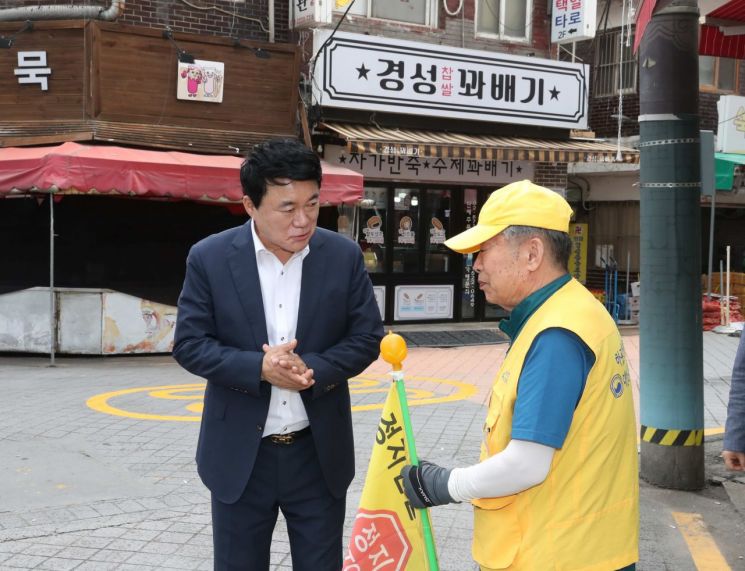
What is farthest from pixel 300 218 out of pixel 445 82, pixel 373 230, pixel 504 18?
pixel 504 18

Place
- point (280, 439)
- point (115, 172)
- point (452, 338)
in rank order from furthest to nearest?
point (452, 338) → point (115, 172) → point (280, 439)

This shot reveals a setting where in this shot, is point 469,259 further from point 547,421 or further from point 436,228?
point 547,421

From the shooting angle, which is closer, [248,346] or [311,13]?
[248,346]

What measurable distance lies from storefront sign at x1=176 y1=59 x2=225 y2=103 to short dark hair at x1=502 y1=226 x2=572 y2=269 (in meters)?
10.3

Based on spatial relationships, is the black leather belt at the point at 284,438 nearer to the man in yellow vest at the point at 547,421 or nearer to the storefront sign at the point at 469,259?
the man in yellow vest at the point at 547,421

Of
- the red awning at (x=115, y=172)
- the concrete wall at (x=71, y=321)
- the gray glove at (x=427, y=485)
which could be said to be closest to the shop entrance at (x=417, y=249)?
the red awning at (x=115, y=172)

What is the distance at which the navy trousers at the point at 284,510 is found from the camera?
289cm

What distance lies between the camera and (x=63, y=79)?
1136cm

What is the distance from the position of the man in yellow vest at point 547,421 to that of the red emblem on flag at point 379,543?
1.53 ft

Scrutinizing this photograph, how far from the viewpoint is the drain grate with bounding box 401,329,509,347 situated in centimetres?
1319

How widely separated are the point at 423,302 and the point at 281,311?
12002mm

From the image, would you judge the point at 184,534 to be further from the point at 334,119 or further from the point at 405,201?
the point at 405,201

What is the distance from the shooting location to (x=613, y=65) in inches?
730

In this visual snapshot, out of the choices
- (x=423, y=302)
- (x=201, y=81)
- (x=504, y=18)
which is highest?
(x=504, y=18)
